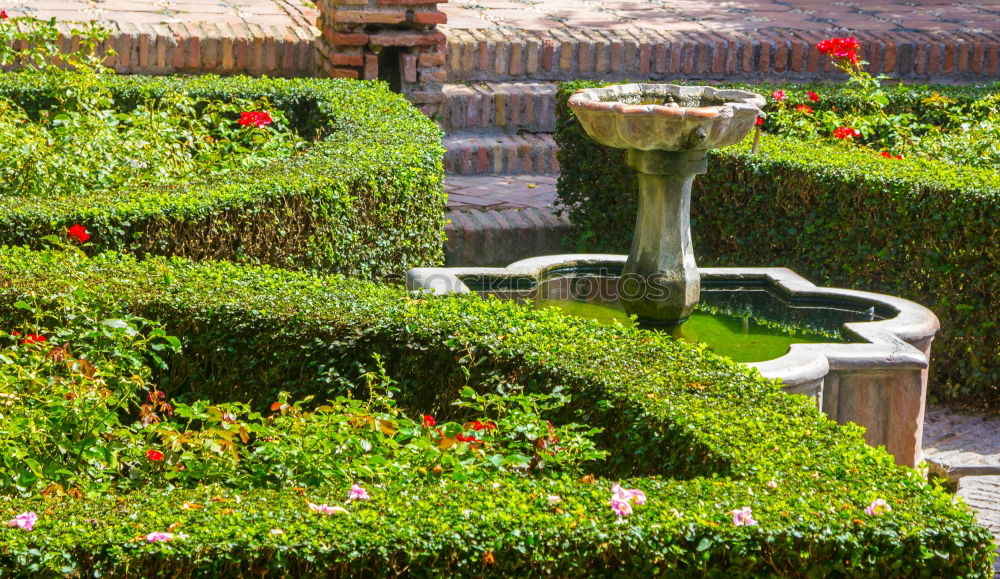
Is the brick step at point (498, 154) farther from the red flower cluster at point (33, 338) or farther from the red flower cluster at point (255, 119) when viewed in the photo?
the red flower cluster at point (33, 338)

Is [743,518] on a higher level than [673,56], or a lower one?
lower

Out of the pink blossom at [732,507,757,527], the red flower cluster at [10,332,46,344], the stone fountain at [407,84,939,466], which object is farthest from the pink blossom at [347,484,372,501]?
the stone fountain at [407,84,939,466]

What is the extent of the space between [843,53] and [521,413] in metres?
4.52

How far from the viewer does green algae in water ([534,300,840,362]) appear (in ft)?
17.2

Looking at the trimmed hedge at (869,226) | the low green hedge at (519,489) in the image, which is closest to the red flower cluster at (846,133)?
the trimmed hedge at (869,226)

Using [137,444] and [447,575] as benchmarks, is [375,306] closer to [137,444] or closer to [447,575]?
[137,444]

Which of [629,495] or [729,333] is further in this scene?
[729,333]

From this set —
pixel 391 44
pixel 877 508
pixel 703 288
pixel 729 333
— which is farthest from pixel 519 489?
pixel 391 44

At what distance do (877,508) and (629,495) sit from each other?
21.5 inches

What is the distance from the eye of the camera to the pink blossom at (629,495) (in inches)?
110

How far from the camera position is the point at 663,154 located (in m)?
5.09

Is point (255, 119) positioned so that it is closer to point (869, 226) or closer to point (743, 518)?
point (869, 226)

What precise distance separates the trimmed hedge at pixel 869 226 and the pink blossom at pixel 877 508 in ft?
10.3

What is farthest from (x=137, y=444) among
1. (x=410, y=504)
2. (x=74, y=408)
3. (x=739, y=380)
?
(x=739, y=380)
